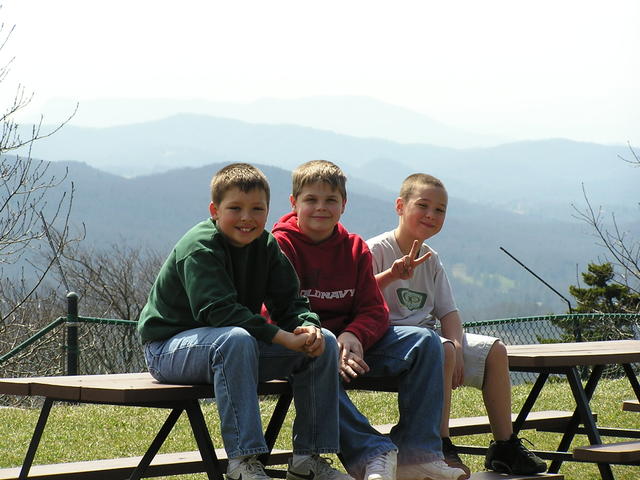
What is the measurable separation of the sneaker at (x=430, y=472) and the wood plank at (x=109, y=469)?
0.94 metres

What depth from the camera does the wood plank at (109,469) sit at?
13.9ft

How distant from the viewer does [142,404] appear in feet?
11.7

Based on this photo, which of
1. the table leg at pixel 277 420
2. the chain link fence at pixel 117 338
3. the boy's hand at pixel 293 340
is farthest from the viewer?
the chain link fence at pixel 117 338

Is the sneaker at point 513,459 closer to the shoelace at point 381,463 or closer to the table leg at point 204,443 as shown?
the shoelace at point 381,463

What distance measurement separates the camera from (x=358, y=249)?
4254mm

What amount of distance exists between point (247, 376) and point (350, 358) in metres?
0.64

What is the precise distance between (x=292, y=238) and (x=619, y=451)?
A: 1.69 meters

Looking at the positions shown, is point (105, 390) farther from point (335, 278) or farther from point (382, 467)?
point (335, 278)

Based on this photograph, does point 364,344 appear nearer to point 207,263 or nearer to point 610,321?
point 207,263

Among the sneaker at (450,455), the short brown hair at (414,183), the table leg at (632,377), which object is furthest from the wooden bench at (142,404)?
the table leg at (632,377)

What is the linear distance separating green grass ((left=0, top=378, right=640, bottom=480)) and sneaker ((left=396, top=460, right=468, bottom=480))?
6.32ft

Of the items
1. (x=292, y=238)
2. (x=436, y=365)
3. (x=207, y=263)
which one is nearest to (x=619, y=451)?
(x=436, y=365)

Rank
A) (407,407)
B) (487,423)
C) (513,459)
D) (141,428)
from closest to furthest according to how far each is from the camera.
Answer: (407,407), (513,459), (487,423), (141,428)

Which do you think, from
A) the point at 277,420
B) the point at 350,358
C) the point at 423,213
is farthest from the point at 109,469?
the point at 423,213
